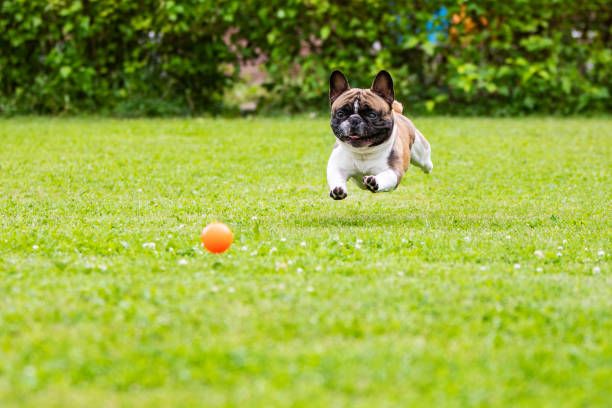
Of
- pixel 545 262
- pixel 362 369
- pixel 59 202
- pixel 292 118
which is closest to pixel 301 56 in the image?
pixel 292 118

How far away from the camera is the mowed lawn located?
374 centimetres

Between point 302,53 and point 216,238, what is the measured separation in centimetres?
1023

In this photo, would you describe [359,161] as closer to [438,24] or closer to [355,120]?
[355,120]

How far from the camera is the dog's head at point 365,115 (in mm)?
7059

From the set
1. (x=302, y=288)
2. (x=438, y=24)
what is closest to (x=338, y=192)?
(x=302, y=288)

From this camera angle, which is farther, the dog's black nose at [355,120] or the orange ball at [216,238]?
the dog's black nose at [355,120]

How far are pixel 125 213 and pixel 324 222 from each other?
5.29 ft

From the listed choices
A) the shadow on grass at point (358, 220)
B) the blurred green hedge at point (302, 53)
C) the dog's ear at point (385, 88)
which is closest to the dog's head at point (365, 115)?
the dog's ear at point (385, 88)

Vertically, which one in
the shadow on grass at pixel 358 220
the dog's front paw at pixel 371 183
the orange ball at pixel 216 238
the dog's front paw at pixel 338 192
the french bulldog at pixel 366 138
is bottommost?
the shadow on grass at pixel 358 220

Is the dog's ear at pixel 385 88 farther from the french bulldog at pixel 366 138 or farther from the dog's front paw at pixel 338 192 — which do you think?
the dog's front paw at pixel 338 192

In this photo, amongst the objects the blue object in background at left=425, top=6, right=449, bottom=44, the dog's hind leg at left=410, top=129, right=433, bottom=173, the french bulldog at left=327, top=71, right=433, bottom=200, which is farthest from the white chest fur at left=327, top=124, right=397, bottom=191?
the blue object in background at left=425, top=6, right=449, bottom=44

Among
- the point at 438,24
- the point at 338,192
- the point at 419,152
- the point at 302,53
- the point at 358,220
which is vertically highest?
the point at 438,24

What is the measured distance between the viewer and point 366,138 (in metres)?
7.12

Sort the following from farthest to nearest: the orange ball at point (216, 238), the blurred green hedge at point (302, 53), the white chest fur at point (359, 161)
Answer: the blurred green hedge at point (302, 53), the white chest fur at point (359, 161), the orange ball at point (216, 238)
